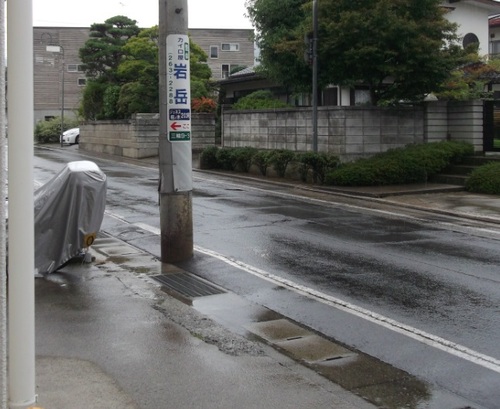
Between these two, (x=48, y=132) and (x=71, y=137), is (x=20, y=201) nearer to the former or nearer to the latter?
(x=71, y=137)

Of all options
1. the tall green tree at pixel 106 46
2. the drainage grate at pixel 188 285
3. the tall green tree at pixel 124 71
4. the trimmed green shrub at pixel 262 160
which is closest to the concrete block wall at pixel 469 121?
the trimmed green shrub at pixel 262 160

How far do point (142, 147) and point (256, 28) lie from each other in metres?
11.2

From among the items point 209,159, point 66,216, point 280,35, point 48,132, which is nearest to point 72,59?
point 48,132

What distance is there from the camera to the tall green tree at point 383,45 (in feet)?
64.6

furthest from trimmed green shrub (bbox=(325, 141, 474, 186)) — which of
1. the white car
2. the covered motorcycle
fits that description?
the white car

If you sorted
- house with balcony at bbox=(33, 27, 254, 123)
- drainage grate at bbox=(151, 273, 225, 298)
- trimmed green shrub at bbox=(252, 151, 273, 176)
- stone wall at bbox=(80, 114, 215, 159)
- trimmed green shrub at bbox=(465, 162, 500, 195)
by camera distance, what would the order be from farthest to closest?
house with balcony at bbox=(33, 27, 254, 123), stone wall at bbox=(80, 114, 215, 159), trimmed green shrub at bbox=(252, 151, 273, 176), trimmed green shrub at bbox=(465, 162, 500, 195), drainage grate at bbox=(151, 273, 225, 298)

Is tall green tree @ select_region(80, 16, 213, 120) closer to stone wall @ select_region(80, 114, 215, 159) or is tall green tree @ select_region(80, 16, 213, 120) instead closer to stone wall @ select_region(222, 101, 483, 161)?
stone wall @ select_region(80, 114, 215, 159)

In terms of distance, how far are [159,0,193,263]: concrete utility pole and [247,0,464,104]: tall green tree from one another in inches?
415

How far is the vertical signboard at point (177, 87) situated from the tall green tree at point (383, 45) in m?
10.5

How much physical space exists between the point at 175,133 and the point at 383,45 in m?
11.3

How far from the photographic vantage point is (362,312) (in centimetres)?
772

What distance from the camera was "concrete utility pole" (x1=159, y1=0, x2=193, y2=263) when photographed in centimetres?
1009

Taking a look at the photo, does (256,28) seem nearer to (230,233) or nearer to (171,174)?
(230,233)

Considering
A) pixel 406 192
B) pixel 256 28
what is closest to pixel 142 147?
pixel 256 28
